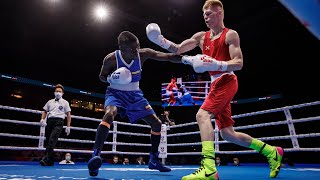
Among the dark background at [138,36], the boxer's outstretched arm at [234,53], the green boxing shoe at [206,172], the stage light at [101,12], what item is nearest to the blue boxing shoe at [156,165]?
the green boxing shoe at [206,172]

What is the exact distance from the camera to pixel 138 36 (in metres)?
12.9

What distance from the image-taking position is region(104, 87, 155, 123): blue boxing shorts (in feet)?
9.97

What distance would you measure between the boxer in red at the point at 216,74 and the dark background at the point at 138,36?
627 centimetres

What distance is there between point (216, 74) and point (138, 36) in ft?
35.7

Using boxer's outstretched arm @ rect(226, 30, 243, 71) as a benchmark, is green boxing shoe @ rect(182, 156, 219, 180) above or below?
below

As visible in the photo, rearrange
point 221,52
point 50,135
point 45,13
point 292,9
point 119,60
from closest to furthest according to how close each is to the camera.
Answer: point 292,9 < point 221,52 < point 119,60 < point 50,135 < point 45,13

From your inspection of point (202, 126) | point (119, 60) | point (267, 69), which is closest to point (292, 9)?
point (202, 126)

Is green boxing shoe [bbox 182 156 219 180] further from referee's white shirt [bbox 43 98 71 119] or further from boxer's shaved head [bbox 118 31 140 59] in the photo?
referee's white shirt [bbox 43 98 71 119]

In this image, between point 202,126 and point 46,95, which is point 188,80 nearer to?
point 46,95

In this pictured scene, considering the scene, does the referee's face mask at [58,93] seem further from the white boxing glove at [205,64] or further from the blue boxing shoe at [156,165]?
the white boxing glove at [205,64]

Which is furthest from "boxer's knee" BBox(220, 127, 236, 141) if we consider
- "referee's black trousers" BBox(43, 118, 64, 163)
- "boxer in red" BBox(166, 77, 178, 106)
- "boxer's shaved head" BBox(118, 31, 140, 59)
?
"boxer in red" BBox(166, 77, 178, 106)

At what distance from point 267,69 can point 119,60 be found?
11.5 meters

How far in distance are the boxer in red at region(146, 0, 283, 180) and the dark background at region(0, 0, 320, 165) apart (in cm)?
627

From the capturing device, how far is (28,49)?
13703mm
